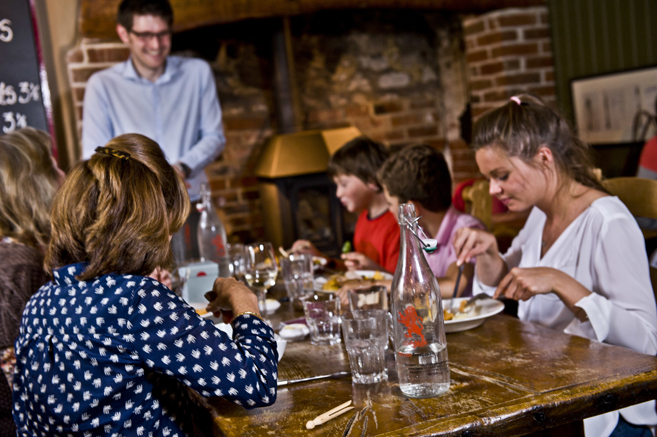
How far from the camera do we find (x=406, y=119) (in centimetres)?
471

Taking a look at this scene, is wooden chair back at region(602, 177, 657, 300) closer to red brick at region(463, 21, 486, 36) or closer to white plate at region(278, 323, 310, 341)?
white plate at region(278, 323, 310, 341)

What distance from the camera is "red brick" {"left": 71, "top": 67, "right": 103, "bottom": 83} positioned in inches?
126

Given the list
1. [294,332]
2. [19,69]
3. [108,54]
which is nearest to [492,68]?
[108,54]

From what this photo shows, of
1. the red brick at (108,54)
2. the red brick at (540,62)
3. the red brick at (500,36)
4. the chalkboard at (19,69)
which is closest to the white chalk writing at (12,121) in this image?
the chalkboard at (19,69)

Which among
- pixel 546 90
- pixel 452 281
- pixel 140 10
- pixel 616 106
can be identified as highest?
pixel 140 10

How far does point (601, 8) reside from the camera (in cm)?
374

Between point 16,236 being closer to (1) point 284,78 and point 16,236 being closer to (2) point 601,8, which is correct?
(1) point 284,78

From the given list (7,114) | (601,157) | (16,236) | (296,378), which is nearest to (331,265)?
(16,236)

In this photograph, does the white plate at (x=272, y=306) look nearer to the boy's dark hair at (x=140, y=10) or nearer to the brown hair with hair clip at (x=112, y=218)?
the brown hair with hair clip at (x=112, y=218)

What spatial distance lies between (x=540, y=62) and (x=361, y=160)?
191 cm

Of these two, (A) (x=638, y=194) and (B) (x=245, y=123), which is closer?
(A) (x=638, y=194)

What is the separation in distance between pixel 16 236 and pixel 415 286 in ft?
3.93

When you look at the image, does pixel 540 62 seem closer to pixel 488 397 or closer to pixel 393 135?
pixel 393 135

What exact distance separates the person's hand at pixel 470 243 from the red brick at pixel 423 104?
3117 mm
